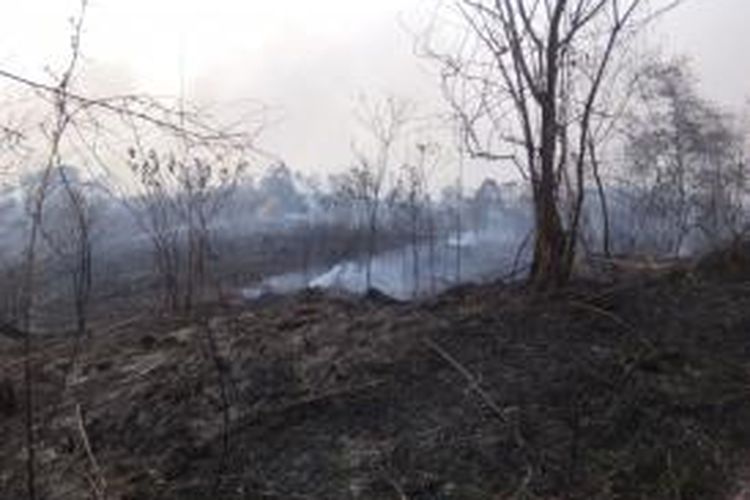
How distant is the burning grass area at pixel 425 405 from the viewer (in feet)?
21.5

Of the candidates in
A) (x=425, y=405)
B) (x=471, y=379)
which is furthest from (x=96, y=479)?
(x=471, y=379)

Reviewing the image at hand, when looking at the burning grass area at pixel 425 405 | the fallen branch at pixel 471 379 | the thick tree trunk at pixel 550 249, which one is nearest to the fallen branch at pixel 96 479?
the burning grass area at pixel 425 405

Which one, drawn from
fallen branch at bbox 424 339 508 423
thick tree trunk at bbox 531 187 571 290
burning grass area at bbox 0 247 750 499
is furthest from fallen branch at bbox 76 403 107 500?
thick tree trunk at bbox 531 187 571 290

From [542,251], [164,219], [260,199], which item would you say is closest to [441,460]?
[542,251]

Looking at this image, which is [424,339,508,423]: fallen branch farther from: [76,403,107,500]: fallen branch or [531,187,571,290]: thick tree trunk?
[76,403,107,500]: fallen branch

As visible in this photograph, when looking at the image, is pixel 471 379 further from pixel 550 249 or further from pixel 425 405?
pixel 550 249

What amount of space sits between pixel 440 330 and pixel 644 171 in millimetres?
22867

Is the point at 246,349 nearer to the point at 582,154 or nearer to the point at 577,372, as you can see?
the point at 577,372

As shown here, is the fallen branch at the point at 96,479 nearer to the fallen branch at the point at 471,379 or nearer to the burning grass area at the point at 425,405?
the burning grass area at the point at 425,405

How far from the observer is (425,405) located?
7234mm

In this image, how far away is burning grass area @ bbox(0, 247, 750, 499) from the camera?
657cm

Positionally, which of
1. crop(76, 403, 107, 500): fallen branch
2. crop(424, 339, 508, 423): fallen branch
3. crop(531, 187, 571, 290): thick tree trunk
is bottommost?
crop(76, 403, 107, 500): fallen branch

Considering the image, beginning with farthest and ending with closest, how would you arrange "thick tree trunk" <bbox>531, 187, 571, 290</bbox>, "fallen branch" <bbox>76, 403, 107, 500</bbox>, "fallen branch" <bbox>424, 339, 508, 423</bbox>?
"thick tree trunk" <bbox>531, 187, 571, 290</bbox> < "fallen branch" <bbox>424, 339, 508, 423</bbox> < "fallen branch" <bbox>76, 403, 107, 500</bbox>

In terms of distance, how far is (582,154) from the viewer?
31.9 ft
